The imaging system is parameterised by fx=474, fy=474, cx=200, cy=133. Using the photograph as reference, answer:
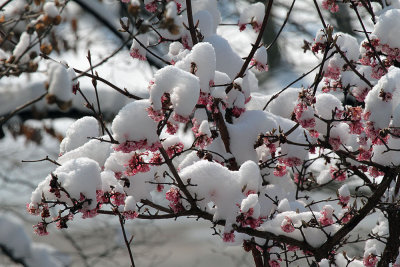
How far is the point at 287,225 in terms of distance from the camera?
238 centimetres

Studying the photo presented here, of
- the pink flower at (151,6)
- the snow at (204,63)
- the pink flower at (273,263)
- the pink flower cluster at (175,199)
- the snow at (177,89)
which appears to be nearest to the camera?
the snow at (177,89)

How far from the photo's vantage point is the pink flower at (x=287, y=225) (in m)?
2.38

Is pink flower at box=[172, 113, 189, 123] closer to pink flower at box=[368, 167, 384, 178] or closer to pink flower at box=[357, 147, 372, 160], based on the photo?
pink flower at box=[357, 147, 372, 160]

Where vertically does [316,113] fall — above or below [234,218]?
above

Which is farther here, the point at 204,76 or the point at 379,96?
the point at 379,96

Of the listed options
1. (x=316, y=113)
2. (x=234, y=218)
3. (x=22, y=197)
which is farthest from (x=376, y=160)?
(x=22, y=197)

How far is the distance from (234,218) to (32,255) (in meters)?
1.14

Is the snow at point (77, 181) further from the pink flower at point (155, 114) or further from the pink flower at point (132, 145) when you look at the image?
the pink flower at point (155, 114)

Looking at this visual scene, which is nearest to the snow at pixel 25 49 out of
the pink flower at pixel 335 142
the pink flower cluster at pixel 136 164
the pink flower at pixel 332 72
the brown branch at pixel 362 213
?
the pink flower cluster at pixel 136 164

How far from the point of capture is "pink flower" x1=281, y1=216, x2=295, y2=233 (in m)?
2.38

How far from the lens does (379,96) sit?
2389mm

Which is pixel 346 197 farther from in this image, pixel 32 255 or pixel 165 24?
pixel 32 255

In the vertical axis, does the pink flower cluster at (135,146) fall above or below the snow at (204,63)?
below

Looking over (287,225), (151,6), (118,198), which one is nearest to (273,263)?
(287,225)
